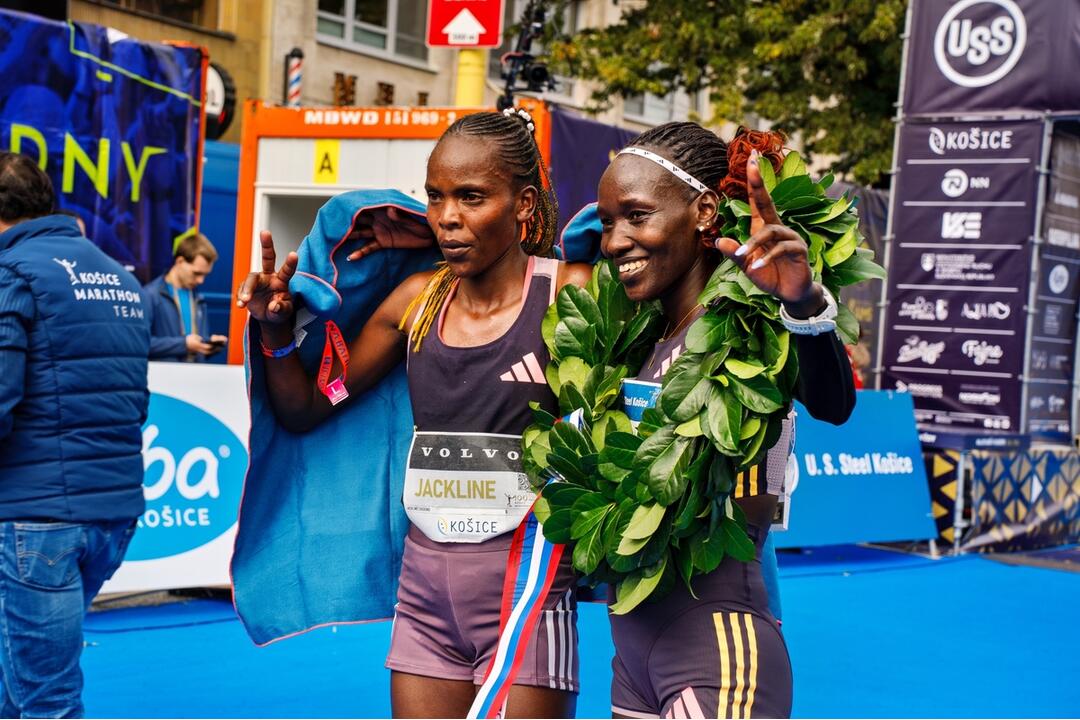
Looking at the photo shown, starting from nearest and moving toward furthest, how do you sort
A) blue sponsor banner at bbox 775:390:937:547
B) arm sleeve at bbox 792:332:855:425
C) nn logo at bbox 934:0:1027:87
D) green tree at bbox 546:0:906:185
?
arm sleeve at bbox 792:332:855:425, blue sponsor banner at bbox 775:390:937:547, nn logo at bbox 934:0:1027:87, green tree at bbox 546:0:906:185

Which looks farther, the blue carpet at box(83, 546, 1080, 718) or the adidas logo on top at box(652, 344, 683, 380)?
the blue carpet at box(83, 546, 1080, 718)

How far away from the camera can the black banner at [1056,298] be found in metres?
10.5

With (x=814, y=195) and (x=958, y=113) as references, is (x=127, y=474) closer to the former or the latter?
(x=814, y=195)

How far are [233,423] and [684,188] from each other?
496 centimetres

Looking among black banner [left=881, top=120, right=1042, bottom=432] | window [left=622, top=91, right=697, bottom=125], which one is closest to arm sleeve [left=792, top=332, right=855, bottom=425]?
black banner [left=881, top=120, right=1042, bottom=432]

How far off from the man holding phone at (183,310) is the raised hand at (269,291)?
16.0 feet

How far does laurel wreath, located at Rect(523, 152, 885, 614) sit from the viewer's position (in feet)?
7.98

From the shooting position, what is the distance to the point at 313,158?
9938mm

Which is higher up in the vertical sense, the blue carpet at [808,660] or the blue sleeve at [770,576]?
the blue sleeve at [770,576]

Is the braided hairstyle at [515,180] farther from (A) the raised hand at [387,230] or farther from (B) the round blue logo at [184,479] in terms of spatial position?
(B) the round blue logo at [184,479]

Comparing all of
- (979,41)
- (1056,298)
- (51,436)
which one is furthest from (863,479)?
(51,436)

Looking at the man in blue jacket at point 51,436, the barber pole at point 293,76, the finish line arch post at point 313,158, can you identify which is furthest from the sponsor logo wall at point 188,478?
the barber pole at point 293,76

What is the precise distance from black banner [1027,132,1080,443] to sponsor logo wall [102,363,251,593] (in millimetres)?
6277

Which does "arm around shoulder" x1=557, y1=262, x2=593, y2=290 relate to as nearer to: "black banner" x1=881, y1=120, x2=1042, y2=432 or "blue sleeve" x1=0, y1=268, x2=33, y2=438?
"blue sleeve" x1=0, y1=268, x2=33, y2=438
